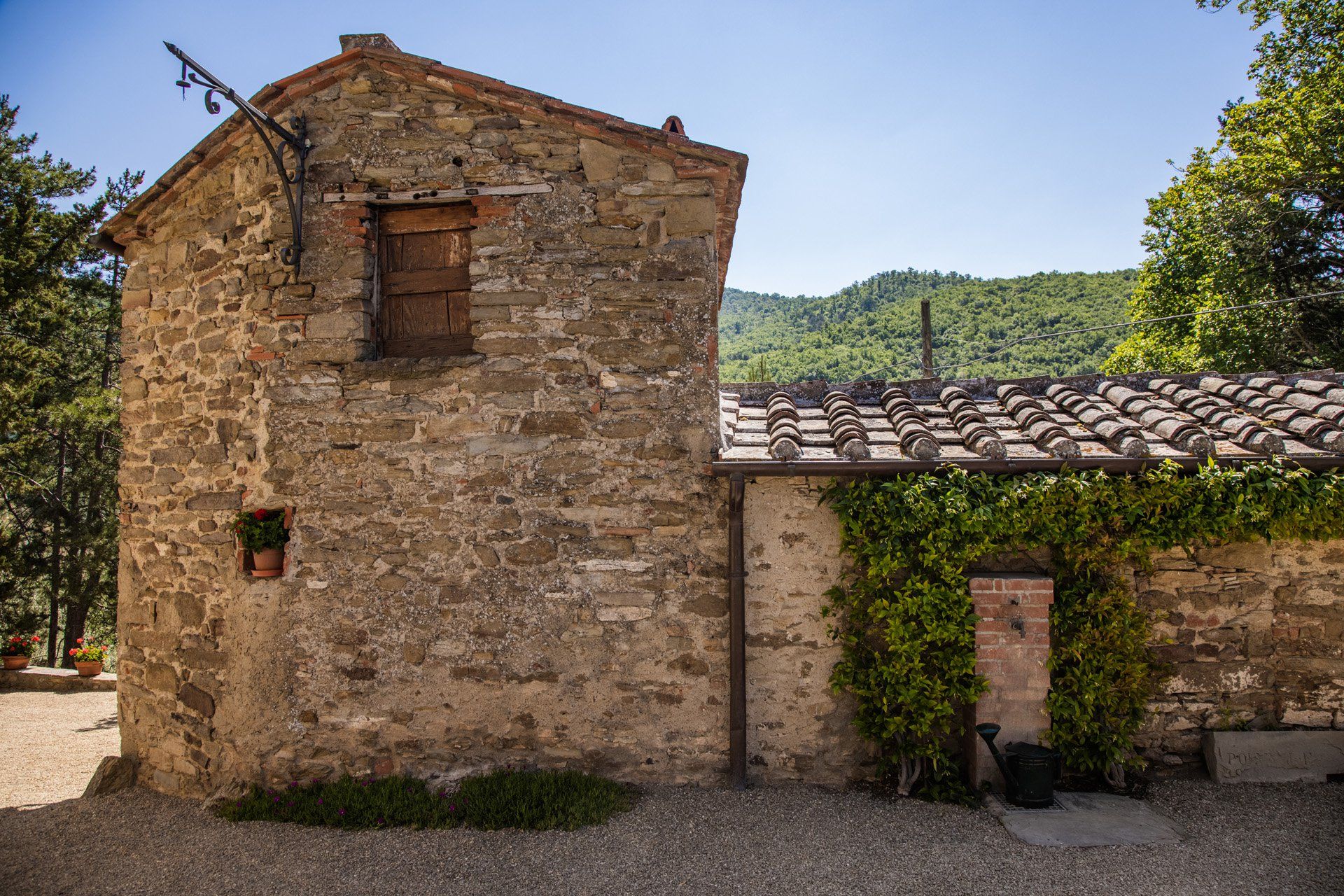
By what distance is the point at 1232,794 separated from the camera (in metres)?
4.59

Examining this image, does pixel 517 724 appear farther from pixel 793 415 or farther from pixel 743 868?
pixel 793 415

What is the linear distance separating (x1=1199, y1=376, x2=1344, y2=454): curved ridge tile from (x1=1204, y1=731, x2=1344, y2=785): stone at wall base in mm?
1847

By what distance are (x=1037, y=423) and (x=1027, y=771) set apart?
91.2 inches

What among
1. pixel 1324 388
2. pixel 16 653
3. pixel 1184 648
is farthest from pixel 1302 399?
pixel 16 653

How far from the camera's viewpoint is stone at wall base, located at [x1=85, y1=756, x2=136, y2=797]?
5469 millimetres

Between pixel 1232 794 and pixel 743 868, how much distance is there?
10.3 feet

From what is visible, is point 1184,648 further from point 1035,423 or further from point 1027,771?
point 1035,423

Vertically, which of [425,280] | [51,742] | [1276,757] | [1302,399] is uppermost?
[425,280]

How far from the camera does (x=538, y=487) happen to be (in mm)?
4891

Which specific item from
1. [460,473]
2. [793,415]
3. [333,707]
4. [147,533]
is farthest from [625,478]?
[147,533]

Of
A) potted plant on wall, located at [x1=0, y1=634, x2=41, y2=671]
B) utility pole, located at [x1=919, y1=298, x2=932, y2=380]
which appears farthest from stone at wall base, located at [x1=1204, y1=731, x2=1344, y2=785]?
potted plant on wall, located at [x1=0, y1=634, x2=41, y2=671]

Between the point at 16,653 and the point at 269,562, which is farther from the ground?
the point at 269,562

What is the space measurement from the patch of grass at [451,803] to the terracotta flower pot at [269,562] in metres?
1.42

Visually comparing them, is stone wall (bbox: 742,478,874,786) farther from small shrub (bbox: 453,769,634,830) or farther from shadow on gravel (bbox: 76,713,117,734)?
shadow on gravel (bbox: 76,713,117,734)
